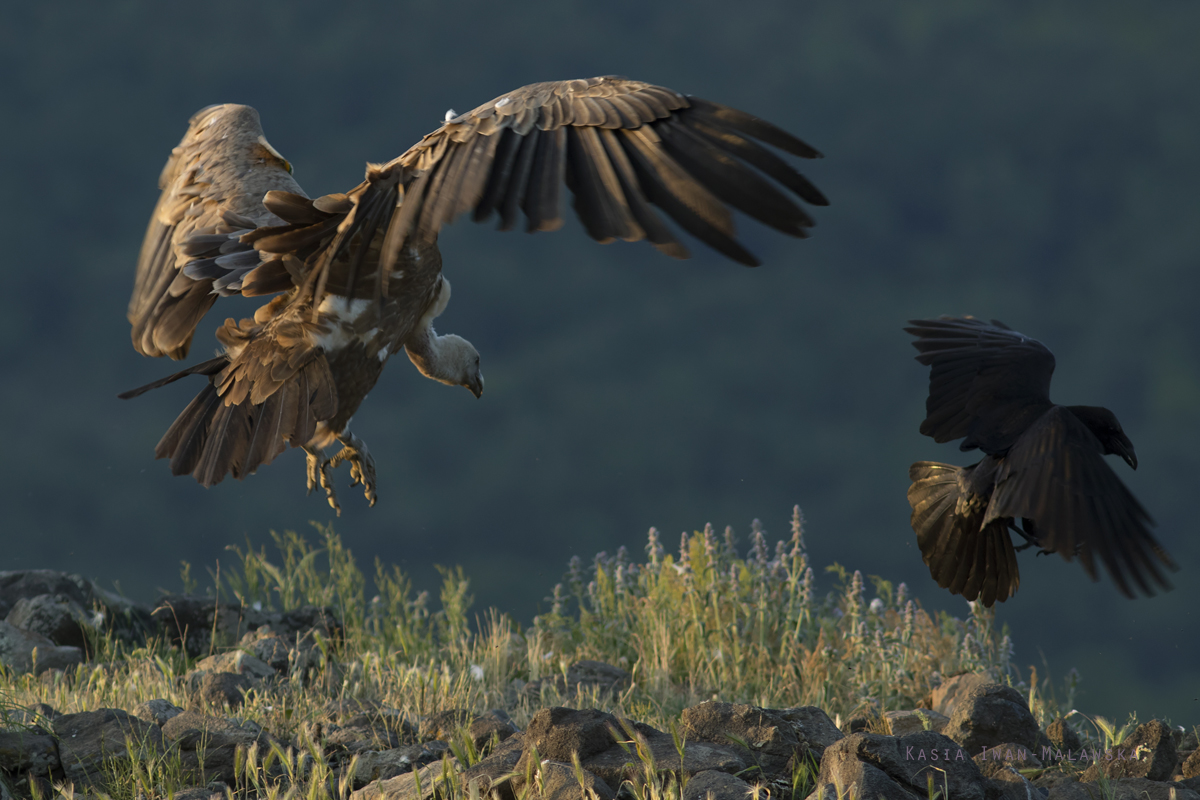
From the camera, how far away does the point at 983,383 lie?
4.71m

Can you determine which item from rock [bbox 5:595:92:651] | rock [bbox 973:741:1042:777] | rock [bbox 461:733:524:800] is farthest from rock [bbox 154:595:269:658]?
rock [bbox 973:741:1042:777]

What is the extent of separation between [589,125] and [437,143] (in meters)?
0.52

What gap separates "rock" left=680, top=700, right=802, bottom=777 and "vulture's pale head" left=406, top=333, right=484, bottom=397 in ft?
8.59

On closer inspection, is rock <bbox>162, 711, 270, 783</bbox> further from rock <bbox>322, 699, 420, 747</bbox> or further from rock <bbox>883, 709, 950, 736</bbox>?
rock <bbox>883, 709, 950, 736</bbox>

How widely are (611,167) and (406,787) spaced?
169 cm

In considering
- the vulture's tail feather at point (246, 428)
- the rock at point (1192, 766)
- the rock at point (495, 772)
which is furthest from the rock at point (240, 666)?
the rock at point (1192, 766)

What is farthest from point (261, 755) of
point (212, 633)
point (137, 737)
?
point (212, 633)

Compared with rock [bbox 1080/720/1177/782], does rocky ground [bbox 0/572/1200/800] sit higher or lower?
higher

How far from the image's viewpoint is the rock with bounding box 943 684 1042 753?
3.79m

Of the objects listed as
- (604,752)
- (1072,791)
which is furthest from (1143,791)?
(604,752)

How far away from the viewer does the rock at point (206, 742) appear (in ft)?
10.9

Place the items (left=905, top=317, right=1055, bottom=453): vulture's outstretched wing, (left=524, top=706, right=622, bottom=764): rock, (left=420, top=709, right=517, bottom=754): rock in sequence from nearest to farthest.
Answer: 1. (left=524, top=706, right=622, bottom=764): rock
2. (left=420, top=709, right=517, bottom=754): rock
3. (left=905, top=317, right=1055, bottom=453): vulture's outstretched wing

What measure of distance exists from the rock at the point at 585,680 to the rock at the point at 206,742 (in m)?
1.51

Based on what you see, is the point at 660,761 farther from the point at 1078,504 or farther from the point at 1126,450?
the point at 1126,450
